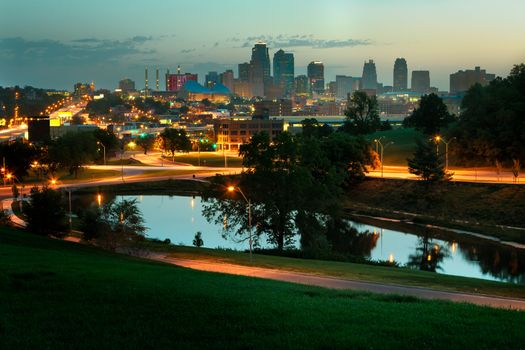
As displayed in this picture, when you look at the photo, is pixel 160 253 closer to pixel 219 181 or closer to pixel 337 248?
pixel 219 181

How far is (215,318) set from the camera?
41.7 ft

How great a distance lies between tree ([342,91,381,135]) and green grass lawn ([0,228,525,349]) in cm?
12665

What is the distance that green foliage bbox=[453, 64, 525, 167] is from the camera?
7944 centimetres

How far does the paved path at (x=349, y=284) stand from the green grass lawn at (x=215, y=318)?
4.45 m

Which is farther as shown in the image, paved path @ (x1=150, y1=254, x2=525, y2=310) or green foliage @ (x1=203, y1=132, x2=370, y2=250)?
green foliage @ (x1=203, y1=132, x2=370, y2=250)

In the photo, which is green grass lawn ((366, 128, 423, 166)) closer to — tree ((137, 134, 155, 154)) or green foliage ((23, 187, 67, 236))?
tree ((137, 134, 155, 154))

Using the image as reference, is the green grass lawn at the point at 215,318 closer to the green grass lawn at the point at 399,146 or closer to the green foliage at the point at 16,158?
the green grass lawn at the point at 399,146

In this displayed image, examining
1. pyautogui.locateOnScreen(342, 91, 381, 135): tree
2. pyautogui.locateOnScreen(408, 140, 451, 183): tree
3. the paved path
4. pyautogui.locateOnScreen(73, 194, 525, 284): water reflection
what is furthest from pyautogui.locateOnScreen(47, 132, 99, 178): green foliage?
the paved path

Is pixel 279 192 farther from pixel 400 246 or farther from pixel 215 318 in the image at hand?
pixel 215 318

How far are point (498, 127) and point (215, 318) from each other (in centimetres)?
7518

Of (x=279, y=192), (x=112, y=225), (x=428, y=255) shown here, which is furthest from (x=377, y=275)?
(x=279, y=192)

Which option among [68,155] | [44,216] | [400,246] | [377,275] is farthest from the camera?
[68,155]

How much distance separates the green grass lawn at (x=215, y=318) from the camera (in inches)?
439

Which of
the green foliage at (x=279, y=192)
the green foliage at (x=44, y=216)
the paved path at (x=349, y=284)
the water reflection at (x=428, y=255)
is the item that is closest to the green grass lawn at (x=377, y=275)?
the paved path at (x=349, y=284)
